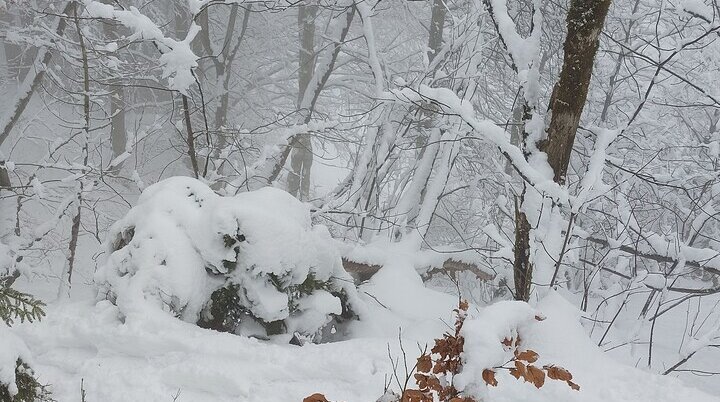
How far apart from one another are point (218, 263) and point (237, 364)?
956mm

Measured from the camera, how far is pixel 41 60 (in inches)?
320

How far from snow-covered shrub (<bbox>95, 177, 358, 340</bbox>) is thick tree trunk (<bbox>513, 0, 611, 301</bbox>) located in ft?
5.94

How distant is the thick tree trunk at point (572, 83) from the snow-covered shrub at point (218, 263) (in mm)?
1811

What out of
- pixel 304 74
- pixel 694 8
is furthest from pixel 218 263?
pixel 304 74

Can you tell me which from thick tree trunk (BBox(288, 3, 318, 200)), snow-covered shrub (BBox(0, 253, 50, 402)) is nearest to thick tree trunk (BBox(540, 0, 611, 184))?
snow-covered shrub (BBox(0, 253, 50, 402))

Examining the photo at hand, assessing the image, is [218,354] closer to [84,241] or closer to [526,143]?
[526,143]

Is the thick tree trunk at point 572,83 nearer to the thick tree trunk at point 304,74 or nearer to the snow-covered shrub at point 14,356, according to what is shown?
the snow-covered shrub at point 14,356

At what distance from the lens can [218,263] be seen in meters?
4.09

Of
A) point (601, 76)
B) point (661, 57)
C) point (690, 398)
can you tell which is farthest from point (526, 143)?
point (601, 76)

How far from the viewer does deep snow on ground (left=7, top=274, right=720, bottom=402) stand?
125 inches

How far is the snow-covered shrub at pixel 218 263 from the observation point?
389 cm

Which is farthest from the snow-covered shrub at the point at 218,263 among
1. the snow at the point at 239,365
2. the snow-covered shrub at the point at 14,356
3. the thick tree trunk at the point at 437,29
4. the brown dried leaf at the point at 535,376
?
the thick tree trunk at the point at 437,29

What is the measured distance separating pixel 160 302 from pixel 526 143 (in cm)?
276

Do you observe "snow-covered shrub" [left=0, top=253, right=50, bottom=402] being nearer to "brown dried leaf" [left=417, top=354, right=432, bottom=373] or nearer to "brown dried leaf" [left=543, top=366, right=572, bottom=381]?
"brown dried leaf" [left=417, top=354, right=432, bottom=373]
